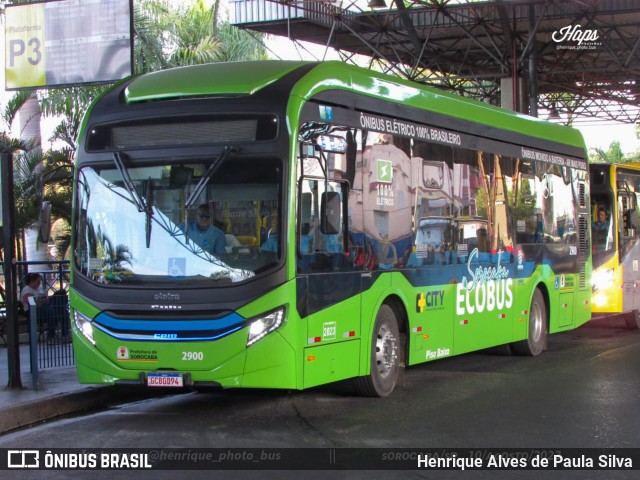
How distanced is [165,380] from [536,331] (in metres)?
7.64

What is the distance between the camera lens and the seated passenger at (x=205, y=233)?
28.6ft

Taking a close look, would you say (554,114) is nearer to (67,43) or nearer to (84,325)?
(67,43)

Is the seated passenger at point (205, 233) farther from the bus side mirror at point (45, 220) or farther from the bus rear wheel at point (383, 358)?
the bus rear wheel at point (383, 358)

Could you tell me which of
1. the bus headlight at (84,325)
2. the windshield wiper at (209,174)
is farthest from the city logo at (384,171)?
the bus headlight at (84,325)

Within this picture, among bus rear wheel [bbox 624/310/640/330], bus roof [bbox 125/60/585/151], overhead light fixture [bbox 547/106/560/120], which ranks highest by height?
overhead light fixture [bbox 547/106/560/120]

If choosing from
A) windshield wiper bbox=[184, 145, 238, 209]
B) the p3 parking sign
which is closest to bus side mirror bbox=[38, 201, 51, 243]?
windshield wiper bbox=[184, 145, 238, 209]

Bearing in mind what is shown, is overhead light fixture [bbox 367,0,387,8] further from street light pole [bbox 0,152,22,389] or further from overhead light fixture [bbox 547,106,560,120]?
overhead light fixture [bbox 547,106,560,120]

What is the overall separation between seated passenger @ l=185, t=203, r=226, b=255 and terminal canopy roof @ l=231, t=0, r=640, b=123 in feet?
48.8

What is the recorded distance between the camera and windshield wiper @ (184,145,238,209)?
8758 mm

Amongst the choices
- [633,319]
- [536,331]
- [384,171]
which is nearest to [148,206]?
[384,171]

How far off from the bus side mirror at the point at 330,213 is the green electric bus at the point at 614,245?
10.8 metres

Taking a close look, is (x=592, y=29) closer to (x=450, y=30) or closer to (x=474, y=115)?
(x=450, y=30)

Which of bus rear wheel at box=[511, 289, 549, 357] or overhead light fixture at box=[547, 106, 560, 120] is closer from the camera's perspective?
bus rear wheel at box=[511, 289, 549, 357]

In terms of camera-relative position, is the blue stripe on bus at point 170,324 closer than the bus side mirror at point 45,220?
Yes
